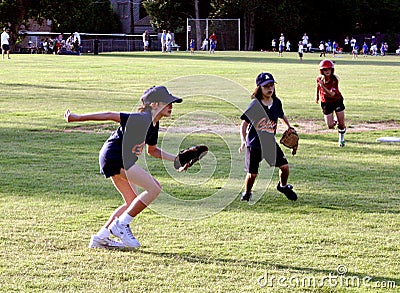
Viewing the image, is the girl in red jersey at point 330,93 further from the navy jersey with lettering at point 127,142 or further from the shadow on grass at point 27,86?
the shadow on grass at point 27,86

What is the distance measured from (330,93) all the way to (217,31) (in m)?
59.2

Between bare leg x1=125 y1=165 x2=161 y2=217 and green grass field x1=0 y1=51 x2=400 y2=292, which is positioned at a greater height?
bare leg x1=125 y1=165 x2=161 y2=217

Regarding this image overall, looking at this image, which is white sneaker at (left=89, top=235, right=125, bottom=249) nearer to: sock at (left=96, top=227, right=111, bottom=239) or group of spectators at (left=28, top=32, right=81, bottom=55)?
sock at (left=96, top=227, right=111, bottom=239)

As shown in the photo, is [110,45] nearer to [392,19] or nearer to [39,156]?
[392,19]

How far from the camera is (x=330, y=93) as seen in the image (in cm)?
1389

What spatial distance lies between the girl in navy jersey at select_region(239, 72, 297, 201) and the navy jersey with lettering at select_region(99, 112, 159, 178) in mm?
2256

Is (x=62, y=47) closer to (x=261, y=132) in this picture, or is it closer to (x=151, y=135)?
(x=261, y=132)

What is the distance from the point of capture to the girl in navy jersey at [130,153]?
651 centimetres

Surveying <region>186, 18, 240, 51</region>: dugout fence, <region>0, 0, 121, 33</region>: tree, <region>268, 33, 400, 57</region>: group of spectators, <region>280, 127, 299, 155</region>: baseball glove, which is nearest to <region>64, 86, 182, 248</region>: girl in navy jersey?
<region>280, 127, 299, 155</region>: baseball glove

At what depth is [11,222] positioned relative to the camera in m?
7.74

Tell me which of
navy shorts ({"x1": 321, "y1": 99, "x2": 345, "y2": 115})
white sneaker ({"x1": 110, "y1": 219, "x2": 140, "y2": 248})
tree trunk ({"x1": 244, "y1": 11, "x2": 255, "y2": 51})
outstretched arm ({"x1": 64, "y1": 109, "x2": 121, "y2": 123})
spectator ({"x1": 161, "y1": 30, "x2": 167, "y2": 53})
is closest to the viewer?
outstretched arm ({"x1": 64, "y1": 109, "x2": 121, "y2": 123})

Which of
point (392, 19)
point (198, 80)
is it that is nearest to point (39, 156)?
point (198, 80)

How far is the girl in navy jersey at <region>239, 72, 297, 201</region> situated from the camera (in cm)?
879

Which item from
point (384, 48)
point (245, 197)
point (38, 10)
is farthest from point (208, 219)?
point (384, 48)
